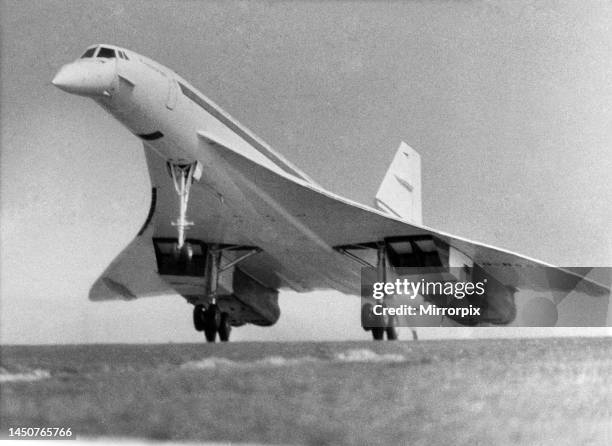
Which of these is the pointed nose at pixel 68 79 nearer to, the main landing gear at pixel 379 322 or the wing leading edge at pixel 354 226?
the wing leading edge at pixel 354 226

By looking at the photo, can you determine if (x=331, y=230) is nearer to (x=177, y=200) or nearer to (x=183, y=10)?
(x=177, y=200)

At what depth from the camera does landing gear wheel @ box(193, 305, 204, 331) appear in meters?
4.94

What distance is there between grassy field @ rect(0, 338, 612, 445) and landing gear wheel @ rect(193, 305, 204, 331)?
4.64ft

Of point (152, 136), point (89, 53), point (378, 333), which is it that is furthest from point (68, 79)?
point (378, 333)

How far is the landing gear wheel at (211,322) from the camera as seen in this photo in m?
4.91

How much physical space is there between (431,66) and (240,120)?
4.22ft

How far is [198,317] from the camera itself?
16.3 ft

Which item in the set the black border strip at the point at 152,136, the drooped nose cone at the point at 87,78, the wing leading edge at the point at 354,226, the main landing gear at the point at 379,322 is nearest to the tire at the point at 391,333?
the main landing gear at the point at 379,322

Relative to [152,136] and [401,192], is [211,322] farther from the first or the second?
[401,192]

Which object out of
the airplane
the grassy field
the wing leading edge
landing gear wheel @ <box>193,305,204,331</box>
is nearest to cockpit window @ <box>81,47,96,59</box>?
the airplane

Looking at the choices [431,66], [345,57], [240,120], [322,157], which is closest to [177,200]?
[240,120]

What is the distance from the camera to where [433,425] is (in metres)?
2.77

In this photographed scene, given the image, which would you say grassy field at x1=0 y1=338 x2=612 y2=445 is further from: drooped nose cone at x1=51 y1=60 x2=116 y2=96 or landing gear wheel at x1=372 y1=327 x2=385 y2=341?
drooped nose cone at x1=51 y1=60 x2=116 y2=96

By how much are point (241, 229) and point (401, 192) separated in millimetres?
1527
